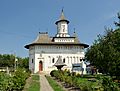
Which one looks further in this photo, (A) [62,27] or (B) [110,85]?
(A) [62,27]

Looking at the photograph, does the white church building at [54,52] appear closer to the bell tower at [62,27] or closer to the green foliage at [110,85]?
the bell tower at [62,27]

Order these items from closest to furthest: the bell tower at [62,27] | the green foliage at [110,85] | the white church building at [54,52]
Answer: the green foliage at [110,85]
the white church building at [54,52]
the bell tower at [62,27]

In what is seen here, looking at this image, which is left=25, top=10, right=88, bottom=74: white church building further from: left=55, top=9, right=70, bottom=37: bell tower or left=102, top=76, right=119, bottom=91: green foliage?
left=102, top=76, right=119, bottom=91: green foliage

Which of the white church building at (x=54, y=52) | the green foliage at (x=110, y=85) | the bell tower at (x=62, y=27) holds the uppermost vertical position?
the bell tower at (x=62, y=27)

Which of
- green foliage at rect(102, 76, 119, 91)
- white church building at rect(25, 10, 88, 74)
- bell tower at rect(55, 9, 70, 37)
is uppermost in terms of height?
bell tower at rect(55, 9, 70, 37)

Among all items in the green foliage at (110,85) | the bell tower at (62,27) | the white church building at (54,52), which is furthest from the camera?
the bell tower at (62,27)

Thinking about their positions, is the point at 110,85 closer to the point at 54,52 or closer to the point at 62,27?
the point at 54,52

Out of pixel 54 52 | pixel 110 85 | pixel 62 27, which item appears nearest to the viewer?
pixel 110 85

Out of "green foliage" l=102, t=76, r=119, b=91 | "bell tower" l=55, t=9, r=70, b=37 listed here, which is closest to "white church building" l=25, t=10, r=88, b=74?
"bell tower" l=55, t=9, r=70, b=37

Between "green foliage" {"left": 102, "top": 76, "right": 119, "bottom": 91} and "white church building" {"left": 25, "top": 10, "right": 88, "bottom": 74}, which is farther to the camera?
"white church building" {"left": 25, "top": 10, "right": 88, "bottom": 74}

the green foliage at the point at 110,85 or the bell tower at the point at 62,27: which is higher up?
the bell tower at the point at 62,27

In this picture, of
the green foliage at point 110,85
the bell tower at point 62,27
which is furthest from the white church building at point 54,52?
the green foliage at point 110,85

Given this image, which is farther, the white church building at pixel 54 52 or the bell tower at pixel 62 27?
the bell tower at pixel 62 27

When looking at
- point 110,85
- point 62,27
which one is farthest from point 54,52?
point 110,85
